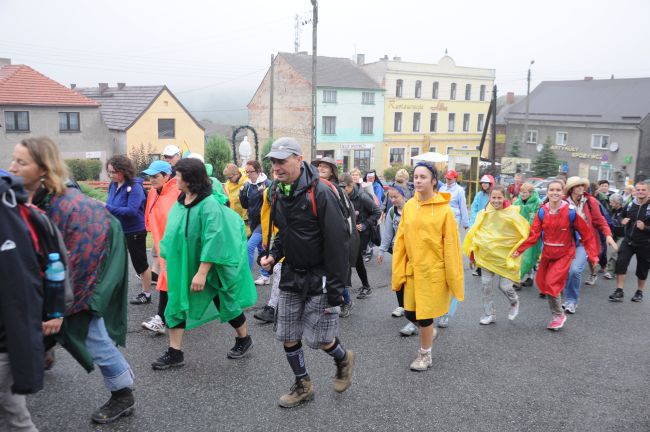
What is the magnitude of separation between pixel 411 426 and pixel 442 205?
1956 mm

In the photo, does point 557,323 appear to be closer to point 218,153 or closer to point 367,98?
point 218,153

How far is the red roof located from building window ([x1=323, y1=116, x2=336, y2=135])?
1937cm

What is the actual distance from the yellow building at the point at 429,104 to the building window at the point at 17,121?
3013 cm

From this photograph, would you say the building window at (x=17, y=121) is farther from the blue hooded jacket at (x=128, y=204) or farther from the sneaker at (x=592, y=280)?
the sneaker at (x=592, y=280)

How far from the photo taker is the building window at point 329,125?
4762 cm

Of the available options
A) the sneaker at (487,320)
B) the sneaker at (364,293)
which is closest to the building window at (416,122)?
the sneaker at (364,293)

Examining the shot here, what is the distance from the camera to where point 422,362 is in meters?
4.87

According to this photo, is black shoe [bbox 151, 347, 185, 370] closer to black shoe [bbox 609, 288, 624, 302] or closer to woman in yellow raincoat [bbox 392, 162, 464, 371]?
woman in yellow raincoat [bbox 392, 162, 464, 371]

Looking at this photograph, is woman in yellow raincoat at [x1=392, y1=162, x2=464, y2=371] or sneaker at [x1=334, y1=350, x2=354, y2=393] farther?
woman in yellow raincoat at [x1=392, y1=162, x2=464, y2=371]

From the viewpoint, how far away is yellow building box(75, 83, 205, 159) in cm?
4038

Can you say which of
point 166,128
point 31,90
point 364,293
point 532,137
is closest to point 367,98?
point 532,137

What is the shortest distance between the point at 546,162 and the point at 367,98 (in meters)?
17.0

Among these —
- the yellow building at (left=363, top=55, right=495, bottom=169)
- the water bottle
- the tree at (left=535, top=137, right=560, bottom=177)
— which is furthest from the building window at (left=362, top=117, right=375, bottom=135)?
the water bottle

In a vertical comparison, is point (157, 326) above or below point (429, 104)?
below
